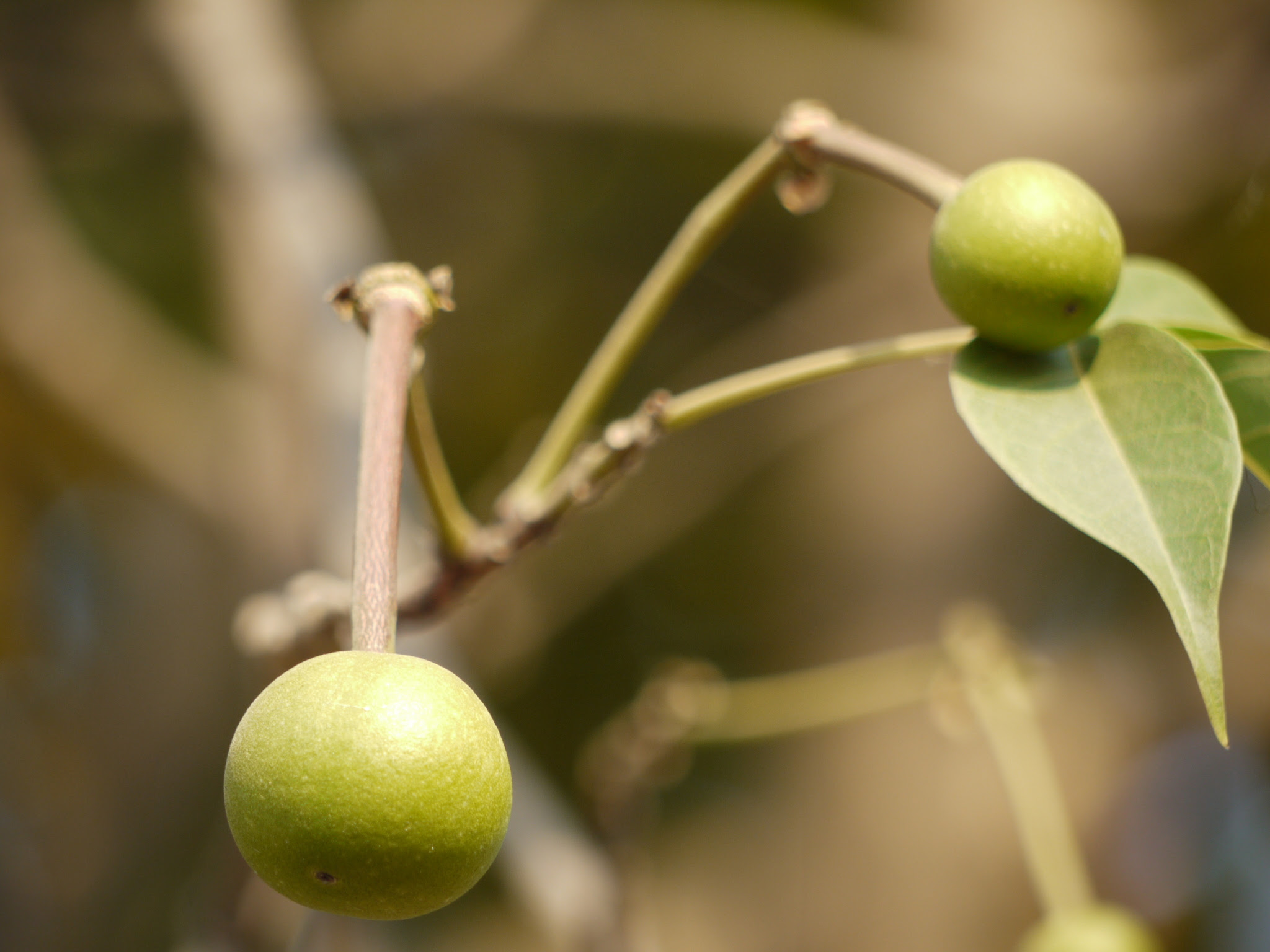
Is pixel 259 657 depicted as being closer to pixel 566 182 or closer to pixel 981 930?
pixel 981 930

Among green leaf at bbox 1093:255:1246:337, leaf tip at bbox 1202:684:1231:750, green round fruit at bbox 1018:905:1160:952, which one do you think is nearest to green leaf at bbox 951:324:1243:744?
leaf tip at bbox 1202:684:1231:750

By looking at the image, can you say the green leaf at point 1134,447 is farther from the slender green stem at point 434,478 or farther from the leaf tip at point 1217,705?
the slender green stem at point 434,478

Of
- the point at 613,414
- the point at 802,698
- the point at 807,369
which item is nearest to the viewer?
the point at 807,369

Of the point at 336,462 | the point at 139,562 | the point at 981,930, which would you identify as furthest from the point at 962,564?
the point at 139,562

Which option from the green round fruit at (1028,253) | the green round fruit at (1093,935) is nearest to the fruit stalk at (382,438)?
the green round fruit at (1028,253)

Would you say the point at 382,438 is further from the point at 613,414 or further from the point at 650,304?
the point at 613,414

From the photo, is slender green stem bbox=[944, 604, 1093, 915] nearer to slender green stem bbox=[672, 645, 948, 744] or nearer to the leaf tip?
slender green stem bbox=[672, 645, 948, 744]

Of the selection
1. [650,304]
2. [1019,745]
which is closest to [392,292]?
[650,304]
